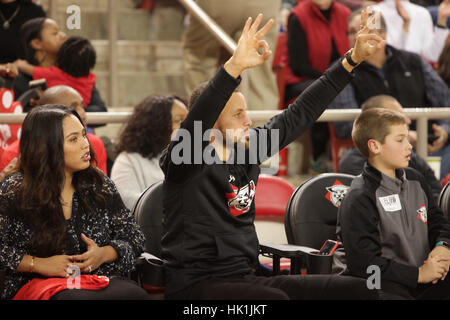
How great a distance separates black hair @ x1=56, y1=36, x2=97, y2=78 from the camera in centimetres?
456

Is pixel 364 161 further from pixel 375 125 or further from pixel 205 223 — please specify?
pixel 205 223

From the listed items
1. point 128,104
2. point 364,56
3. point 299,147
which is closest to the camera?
point 364,56

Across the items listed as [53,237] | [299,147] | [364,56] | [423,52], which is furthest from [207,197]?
[423,52]

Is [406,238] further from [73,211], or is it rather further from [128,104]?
[128,104]

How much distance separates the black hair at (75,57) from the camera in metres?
4.56

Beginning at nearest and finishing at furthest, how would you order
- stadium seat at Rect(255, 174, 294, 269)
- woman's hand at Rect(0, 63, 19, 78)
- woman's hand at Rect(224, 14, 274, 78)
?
woman's hand at Rect(224, 14, 274, 78), stadium seat at Rect(255, 174, 294, 269), woman's hand at Rect(0, 63, 19, 78)

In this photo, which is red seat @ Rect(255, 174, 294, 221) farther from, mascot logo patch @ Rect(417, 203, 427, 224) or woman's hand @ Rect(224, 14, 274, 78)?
woman's hand @ Rect(224, 14, 274, 78)

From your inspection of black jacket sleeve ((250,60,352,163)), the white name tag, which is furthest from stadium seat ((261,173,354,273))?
black jacket sleeve ((250,60,352,163))

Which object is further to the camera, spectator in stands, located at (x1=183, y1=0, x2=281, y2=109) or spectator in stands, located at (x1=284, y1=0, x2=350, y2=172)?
spectator in stands, located at (x1=284, y1=0, x2=350, y2=172)

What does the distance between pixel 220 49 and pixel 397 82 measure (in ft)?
4.15

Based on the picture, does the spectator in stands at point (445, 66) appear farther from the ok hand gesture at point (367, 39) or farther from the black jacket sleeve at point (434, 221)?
the ok hand gesture at point (367, 39)

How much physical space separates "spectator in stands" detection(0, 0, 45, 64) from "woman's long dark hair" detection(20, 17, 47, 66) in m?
0.07

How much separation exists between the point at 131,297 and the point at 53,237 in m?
0.33

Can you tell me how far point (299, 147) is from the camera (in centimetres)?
557
